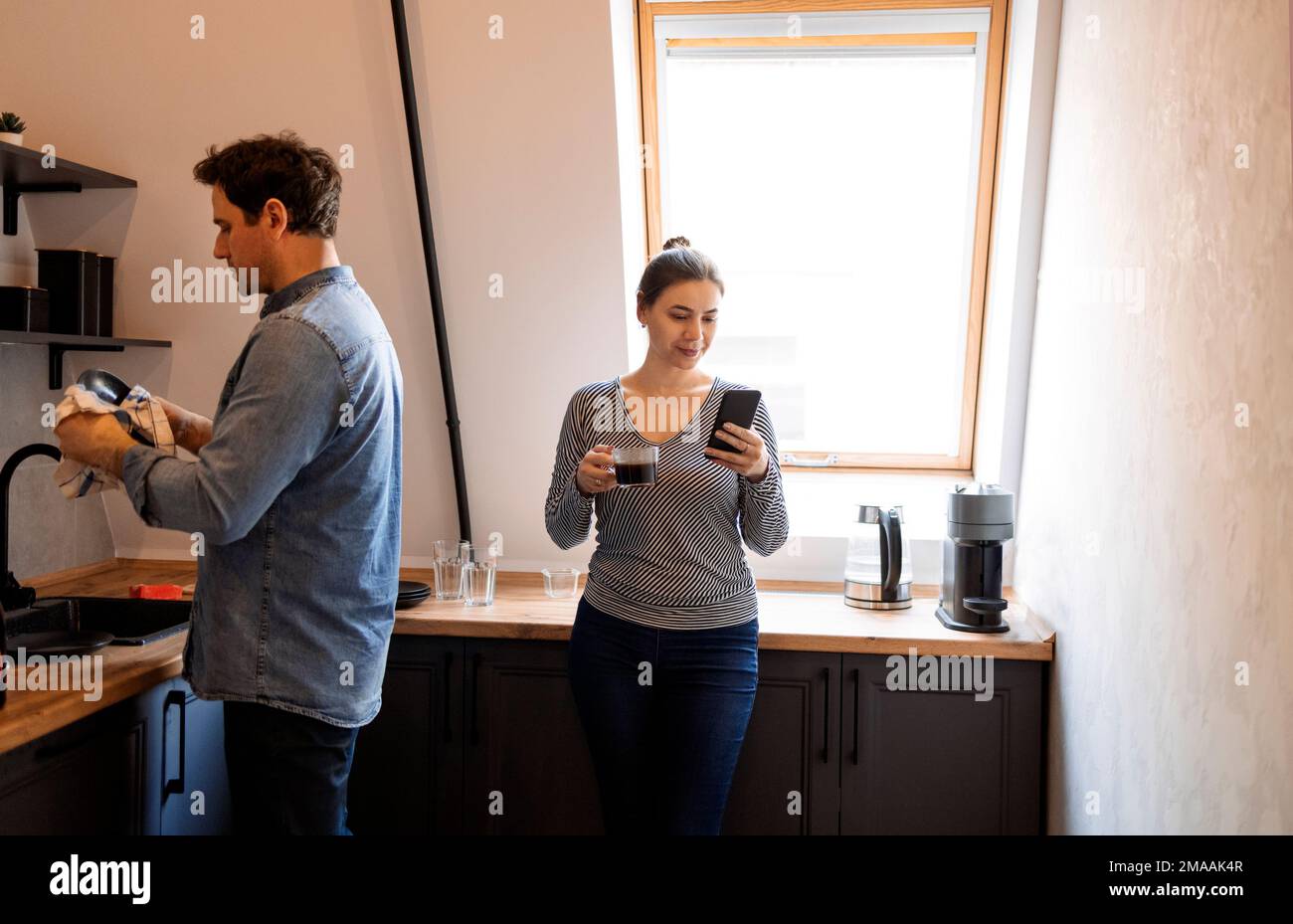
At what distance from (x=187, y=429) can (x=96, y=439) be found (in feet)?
0.87

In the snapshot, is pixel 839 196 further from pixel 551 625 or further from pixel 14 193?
pixel 14 193

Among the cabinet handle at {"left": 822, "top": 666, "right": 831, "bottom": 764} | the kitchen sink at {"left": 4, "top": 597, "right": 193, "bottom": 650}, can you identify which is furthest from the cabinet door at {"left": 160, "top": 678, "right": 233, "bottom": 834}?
the cabinet handle at {"left": 822, "top": 666, "right": 831, "bottom": 764}

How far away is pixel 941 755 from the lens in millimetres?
2322

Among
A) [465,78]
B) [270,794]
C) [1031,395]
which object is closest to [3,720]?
[270,794]

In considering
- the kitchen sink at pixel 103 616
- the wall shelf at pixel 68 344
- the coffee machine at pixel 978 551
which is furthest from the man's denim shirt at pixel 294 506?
the coffee machine at pixel 978 551

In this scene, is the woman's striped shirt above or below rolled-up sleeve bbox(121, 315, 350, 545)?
below

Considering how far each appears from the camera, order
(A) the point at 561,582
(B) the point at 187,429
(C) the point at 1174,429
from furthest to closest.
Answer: (A) the point at 561,582 < (B) the point at 187,429 < (C) the point at 1174,429

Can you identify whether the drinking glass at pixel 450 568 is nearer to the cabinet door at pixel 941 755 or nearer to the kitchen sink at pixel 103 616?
the kitchen sink at pixel 103 616

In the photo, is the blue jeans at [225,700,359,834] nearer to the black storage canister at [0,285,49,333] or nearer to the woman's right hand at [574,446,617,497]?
the woman's right hand at [574,446,617,497]

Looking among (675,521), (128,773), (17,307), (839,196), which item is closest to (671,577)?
(675,521)

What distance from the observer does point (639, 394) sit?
2.14 metres

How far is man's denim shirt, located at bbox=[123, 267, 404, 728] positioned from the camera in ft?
5.08

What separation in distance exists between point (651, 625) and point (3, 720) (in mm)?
1071
